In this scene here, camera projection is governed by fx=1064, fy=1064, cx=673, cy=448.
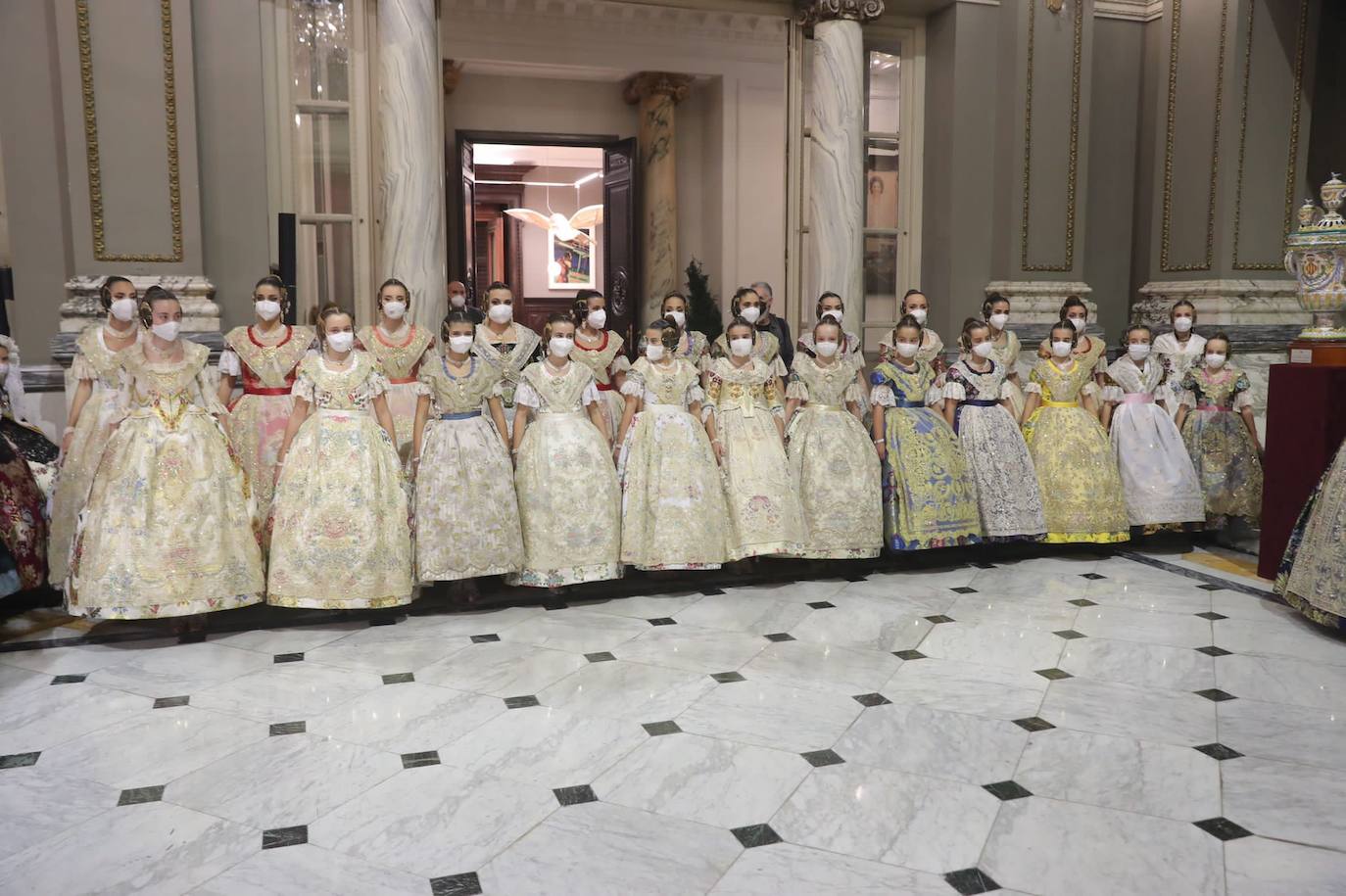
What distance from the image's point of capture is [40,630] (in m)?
5.15

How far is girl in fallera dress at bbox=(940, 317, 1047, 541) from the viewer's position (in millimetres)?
6379

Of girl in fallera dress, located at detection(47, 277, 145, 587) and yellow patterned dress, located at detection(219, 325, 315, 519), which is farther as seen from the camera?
yellow patterned dress, located at detection(219, 325, 315, 519)

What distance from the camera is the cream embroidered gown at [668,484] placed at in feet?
18.7

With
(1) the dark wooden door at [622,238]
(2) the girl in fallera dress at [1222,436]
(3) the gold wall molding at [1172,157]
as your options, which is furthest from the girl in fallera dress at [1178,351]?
(1) the dark wooden door at [622,238]

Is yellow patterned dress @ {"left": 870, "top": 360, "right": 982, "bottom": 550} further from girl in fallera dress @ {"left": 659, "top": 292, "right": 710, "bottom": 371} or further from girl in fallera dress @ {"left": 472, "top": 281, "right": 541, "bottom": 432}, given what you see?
girl in fallera dress @ {"left": 472, "top": 281, "right": 541, "bottom": 432}

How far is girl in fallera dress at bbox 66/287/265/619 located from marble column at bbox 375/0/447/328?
2.40 meters

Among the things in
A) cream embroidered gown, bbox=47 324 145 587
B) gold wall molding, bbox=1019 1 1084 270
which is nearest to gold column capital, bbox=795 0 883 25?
gold wall molding, bbox=1019 1 1084 270

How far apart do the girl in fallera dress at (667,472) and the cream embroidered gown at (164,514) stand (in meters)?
1.93

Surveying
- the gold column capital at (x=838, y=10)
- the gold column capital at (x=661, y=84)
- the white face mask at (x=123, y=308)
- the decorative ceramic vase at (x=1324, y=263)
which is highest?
the gold column capital at (x=661, y=84)

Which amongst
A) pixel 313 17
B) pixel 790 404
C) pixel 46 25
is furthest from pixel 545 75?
pixel 790 404

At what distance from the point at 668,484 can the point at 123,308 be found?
112 inches

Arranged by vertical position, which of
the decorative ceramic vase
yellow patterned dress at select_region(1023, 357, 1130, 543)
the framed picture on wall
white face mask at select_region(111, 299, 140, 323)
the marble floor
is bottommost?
the marble floor

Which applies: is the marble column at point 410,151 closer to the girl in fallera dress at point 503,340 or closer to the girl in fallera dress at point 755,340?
the girl in fallera dress at point 503,340

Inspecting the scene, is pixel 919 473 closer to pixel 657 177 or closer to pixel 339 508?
pixel 339 508
